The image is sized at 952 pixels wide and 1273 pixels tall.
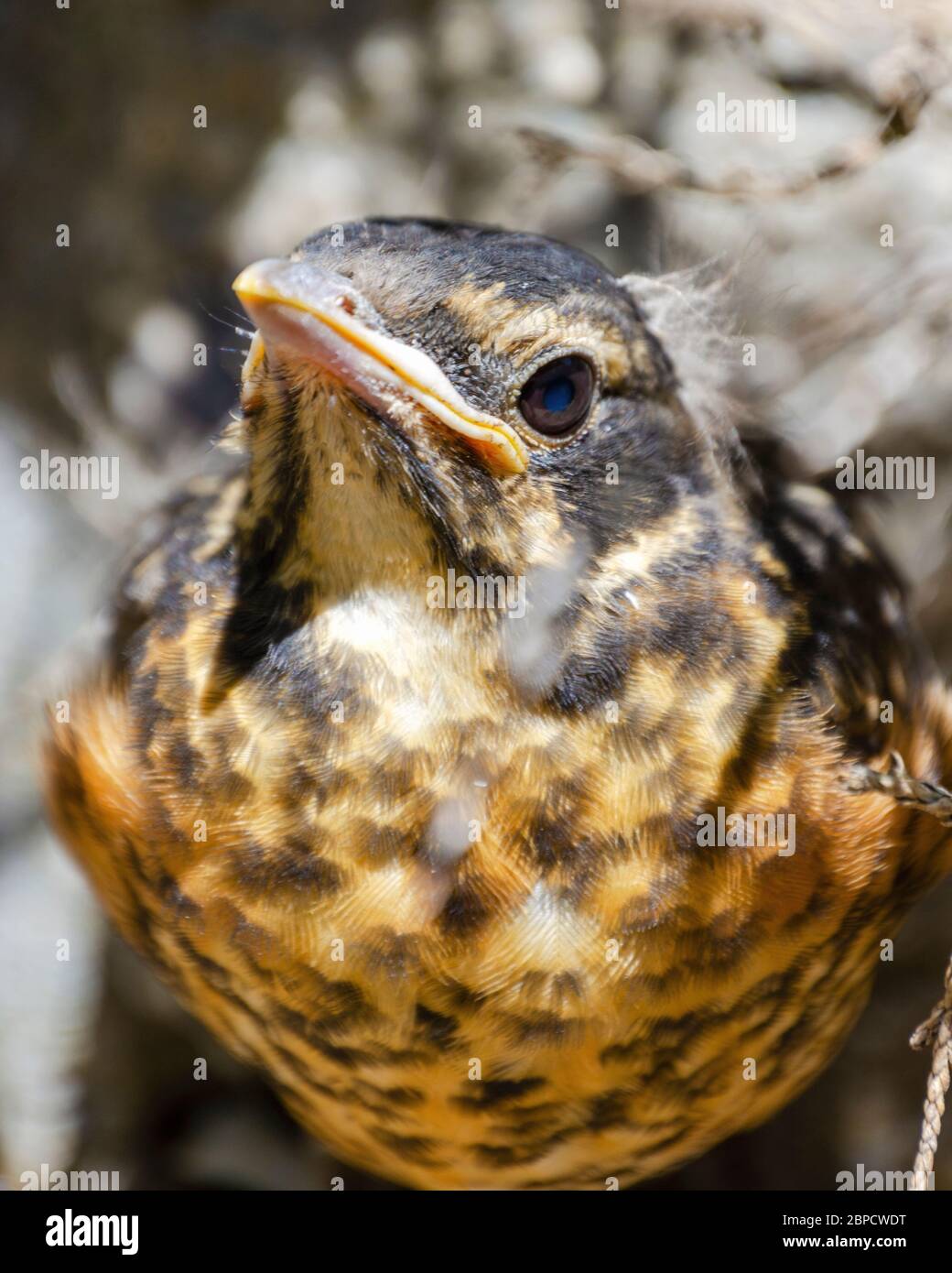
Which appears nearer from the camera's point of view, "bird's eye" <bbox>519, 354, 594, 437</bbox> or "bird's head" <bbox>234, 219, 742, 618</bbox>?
"bird's head" <bbox>234, 219, 742, 618</bbox>

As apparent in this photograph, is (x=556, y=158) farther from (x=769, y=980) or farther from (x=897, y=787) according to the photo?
(x=769, y=980)

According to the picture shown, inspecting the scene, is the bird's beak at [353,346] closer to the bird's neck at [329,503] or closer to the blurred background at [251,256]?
the bird's neck at [329,503]

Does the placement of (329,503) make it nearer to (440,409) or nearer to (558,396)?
(440,409)

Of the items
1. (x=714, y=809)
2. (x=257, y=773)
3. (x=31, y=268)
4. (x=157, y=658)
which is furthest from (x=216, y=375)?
(x=714, y=809)

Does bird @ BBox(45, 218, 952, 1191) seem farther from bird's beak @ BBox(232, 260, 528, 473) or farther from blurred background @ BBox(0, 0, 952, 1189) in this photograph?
blurred background @ BBox(0, 0, 952, 1189)

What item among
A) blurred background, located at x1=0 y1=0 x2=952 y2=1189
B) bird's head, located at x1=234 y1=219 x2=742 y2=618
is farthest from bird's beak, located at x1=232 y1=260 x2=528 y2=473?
blurred background, located at x1=0 y1=0 x2=952 y2=1189

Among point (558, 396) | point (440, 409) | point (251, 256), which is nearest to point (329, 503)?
point (440, 409)
